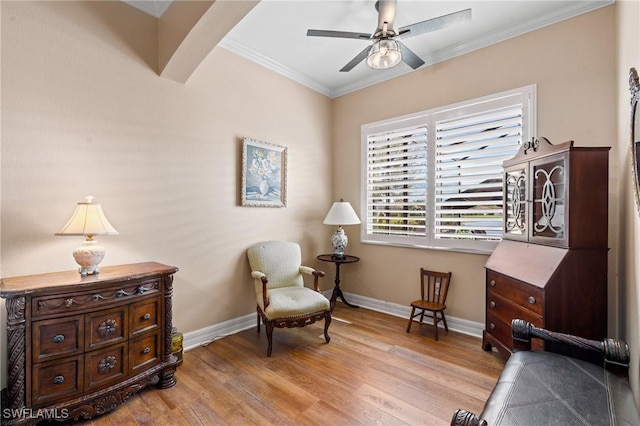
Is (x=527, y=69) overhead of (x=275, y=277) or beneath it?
overhead

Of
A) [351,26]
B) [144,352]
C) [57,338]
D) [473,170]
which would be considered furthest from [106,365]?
[473,170]

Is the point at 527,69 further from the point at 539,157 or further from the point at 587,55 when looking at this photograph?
the point at 539,157

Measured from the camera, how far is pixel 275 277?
3.25 metres

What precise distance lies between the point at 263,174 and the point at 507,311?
2.72 meters

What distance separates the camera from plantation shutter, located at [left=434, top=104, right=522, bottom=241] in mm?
2920

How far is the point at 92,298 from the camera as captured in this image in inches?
72.7

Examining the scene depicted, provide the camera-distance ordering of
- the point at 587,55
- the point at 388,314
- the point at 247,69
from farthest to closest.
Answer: the point at 388,314 → the point at 247,69 → the point at 587,55

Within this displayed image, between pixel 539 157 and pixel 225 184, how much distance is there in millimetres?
2808

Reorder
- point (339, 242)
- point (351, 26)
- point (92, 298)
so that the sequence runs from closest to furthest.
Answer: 1. point (92, 298)
2. point (351, 26)
3. point (339, 242)

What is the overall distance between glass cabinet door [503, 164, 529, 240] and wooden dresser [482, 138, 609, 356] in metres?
0.10

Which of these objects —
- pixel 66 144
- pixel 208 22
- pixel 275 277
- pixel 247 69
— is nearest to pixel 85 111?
pixel 66 144

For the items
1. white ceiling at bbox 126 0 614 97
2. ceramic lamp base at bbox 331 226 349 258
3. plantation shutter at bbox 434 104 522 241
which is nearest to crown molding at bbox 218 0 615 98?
white ceiling at bbox 126 0 614 97

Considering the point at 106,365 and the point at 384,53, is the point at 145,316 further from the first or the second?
the point at 384,53

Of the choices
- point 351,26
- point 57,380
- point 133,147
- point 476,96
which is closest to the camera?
point 57,380
